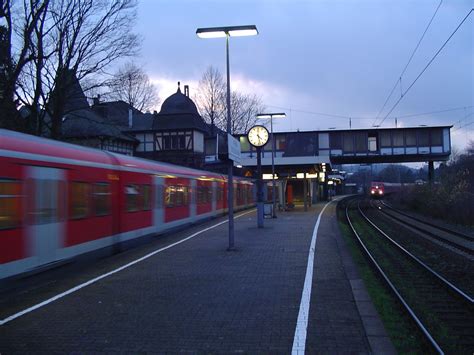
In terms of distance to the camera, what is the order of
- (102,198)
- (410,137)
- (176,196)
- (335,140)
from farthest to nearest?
(335,140) < (410,137) < (176,196) < (102,198)

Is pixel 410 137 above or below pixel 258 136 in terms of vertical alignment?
above

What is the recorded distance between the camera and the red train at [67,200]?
8.55 meters

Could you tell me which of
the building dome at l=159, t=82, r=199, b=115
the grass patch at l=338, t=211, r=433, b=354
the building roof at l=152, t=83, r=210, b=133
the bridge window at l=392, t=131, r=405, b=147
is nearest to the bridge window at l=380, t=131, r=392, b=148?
the bridge window at l=392, t=131, r=405, b=147

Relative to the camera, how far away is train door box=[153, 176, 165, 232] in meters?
16.7

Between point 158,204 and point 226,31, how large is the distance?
245 inches

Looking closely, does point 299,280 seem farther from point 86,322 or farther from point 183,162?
point 183,162

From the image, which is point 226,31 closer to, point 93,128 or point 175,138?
point 93,128

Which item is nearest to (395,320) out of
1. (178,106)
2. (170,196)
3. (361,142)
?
(170,196)

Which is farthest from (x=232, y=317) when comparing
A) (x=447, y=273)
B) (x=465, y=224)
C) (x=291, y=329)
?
(x=465, y=224)

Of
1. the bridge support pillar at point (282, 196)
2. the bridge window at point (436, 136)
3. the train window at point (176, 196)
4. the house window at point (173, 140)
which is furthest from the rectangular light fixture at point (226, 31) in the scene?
the bridge window at point (436, 136)

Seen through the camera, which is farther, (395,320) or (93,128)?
(93,128)

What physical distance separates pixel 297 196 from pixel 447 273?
123ft

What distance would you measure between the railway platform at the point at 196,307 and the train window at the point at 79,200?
113 cm

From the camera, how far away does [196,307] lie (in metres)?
7.53
